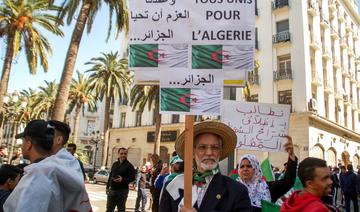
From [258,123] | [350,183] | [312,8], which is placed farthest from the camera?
[312,8]

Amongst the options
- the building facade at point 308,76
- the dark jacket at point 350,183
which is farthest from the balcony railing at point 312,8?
the dark jacket at point 350,183

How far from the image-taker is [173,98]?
9.46 ft

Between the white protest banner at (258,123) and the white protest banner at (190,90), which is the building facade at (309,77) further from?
the white protest banner at (190,90)

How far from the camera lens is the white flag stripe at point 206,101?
2836 millimetres

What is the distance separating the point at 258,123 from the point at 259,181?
2.34 meters

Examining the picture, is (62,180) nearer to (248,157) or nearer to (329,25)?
(248,157)

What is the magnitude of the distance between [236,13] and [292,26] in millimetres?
29032

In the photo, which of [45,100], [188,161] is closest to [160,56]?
[188,161]

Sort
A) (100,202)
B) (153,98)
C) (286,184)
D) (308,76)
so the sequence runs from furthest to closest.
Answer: (153,98)
(308,76)
(100,202)
(286,184)

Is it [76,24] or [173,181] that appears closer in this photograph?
[173,181]

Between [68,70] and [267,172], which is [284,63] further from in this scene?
[267,172]

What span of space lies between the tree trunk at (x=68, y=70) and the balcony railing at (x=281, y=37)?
65.8 ft

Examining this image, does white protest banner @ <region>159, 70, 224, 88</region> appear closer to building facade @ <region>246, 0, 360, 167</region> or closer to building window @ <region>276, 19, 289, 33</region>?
building facade @ <region>246, 0, 360, 167</region>

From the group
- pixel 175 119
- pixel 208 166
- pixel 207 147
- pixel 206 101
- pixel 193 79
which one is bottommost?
pixel 208 166
